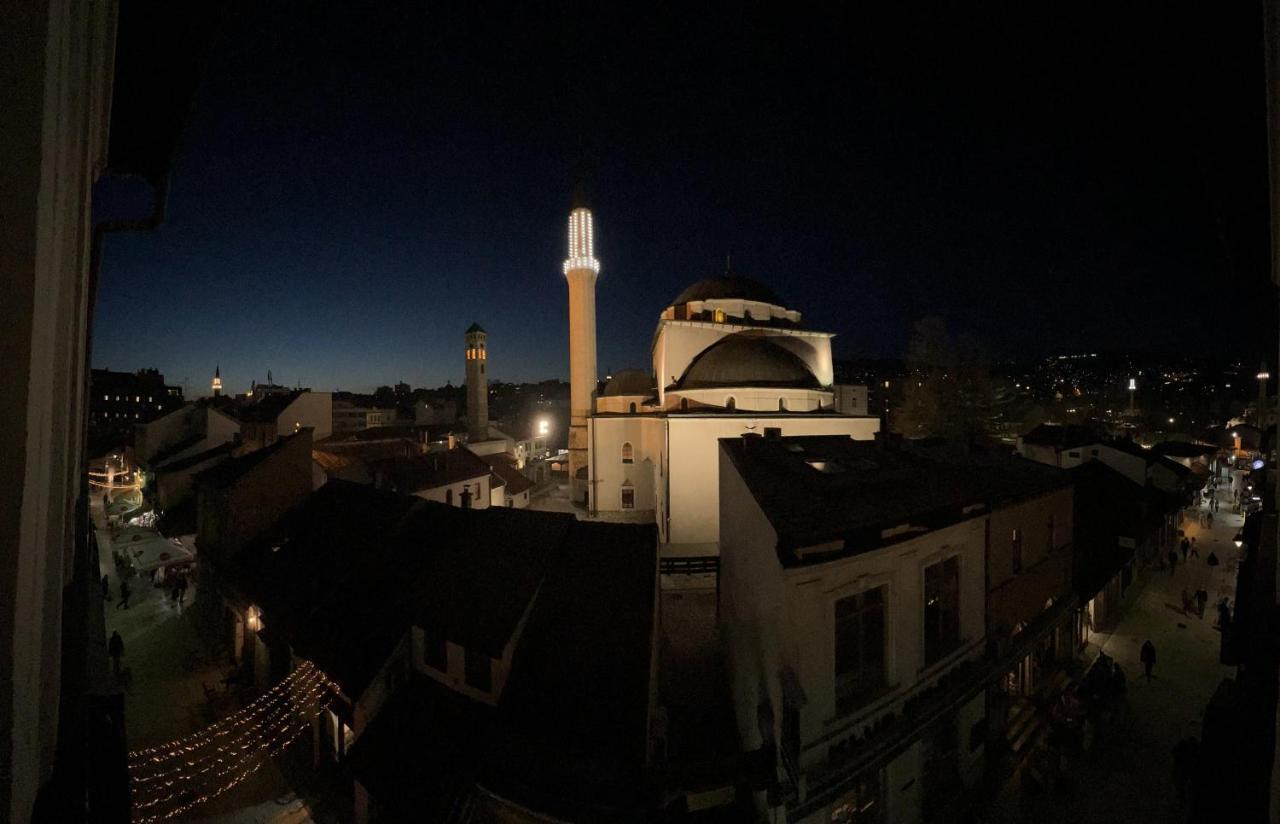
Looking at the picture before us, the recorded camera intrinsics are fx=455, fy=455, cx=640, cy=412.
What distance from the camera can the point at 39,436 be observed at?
1.14 meters

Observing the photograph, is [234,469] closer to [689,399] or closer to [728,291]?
[689,399]

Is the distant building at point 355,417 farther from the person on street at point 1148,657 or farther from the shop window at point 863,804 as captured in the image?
the person on street at point 1148,657

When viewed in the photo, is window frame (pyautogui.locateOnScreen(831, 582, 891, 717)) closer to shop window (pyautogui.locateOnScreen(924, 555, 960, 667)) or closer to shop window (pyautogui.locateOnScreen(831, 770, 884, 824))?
shop window (pyautogui.locateOnScreen(924, 555, 960, 667))

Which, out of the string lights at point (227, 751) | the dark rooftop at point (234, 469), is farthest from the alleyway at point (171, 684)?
the dark rooftop at point (234, 469)

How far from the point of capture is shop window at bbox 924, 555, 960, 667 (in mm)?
7754

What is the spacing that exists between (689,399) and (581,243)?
51.1 feet

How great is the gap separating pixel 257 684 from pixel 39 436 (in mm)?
16419

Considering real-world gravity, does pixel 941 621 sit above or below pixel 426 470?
below

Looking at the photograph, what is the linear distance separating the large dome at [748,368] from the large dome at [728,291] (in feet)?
27.9

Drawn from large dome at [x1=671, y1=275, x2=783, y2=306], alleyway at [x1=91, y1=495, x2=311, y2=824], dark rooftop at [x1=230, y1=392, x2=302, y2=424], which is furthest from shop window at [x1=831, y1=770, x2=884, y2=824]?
dark rooftop at [x1=230, y1=392, x2=302, y2=424]

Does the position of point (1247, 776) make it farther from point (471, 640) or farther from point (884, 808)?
point (471, 640)

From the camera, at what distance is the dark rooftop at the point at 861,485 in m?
6.46

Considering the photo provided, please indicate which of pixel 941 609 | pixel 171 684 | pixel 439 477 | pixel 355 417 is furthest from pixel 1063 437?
pixel 355 417

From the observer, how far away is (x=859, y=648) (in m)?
7.04
